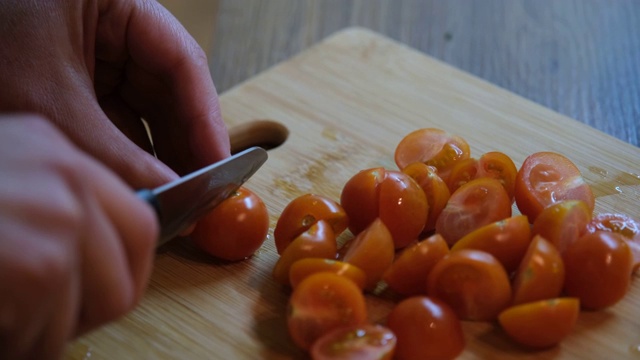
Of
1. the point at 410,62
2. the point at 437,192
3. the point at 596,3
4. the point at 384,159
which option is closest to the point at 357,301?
the point at 437,192

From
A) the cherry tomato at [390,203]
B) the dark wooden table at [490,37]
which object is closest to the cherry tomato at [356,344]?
the cherry tomato at [390,203]

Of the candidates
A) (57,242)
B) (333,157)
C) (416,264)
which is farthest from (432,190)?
(57,242)

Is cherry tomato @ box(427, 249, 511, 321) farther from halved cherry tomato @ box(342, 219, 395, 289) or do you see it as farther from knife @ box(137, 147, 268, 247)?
knife @ box(137, 147, 268, 247)

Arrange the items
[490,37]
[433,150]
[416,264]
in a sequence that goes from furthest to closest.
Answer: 1. [490,37]
2. [433,150]
3. [416,264]

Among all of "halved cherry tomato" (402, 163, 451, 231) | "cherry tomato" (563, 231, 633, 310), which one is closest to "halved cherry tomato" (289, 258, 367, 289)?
"halved cherry tomato" (402, 163, 451, 231)

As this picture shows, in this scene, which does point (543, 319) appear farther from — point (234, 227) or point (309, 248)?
point (234, 227)

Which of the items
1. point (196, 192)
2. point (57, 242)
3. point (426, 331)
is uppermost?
point (57, 242)
